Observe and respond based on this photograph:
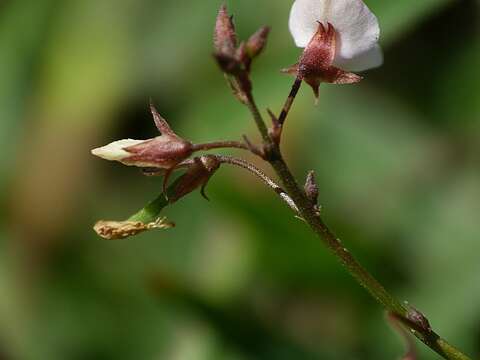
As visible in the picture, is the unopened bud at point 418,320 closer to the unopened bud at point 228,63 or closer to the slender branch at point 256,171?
the slender branch at point 256,171

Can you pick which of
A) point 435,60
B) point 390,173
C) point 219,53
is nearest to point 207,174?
point 219,53

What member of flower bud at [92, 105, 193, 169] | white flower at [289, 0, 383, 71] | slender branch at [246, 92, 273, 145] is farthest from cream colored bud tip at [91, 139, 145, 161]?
white flower at [289, 0, 383, 71]

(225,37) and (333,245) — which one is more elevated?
(225,37)

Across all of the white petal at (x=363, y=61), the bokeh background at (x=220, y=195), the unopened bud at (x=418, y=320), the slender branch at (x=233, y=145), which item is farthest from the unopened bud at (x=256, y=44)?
the bokeh background at (x=220, y=195)

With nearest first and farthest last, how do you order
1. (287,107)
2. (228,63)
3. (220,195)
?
(228,63), (287,107), (220,195)

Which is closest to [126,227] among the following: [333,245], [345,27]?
[333,245]

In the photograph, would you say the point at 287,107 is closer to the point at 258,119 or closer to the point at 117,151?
the point at 258,119

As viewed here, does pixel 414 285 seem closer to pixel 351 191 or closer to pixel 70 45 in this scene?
pixel 351 191
